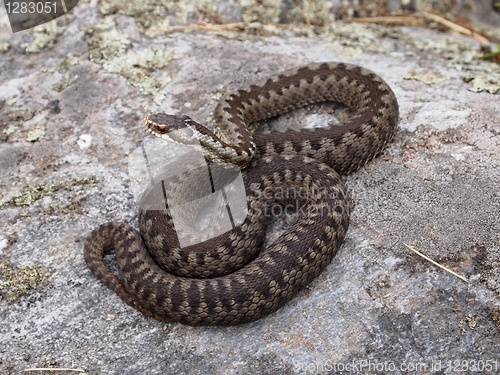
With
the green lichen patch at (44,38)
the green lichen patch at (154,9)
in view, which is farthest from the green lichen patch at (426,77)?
the green lichen patch at (44,38)

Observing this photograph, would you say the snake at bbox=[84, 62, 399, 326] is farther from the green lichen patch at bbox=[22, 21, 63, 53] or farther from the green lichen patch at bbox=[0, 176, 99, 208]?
the green lichen patch at bbox=[22, 21, 63, 53]

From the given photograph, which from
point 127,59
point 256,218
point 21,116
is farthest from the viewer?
point 127,59

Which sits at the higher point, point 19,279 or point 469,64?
point 469,64

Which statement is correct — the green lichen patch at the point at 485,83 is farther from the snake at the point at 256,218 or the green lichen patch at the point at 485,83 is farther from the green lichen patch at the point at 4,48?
the green lichen patch at the point at 4,48

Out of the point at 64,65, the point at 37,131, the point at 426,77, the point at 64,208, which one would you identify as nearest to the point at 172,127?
the point at 64,208

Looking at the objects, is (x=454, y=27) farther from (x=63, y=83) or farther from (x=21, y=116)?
(x=21, y=116)

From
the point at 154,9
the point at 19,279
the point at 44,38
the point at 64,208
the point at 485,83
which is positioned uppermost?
the point at 154,9

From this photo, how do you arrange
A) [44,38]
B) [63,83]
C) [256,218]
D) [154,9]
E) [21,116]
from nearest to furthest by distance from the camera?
[256,218] → [21,116] → [63,83] → [44,38] → [154,9]

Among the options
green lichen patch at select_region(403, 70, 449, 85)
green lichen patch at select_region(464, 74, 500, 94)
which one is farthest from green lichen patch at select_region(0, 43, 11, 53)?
green lichen patch at select_region(464, 74, 500, 94)
